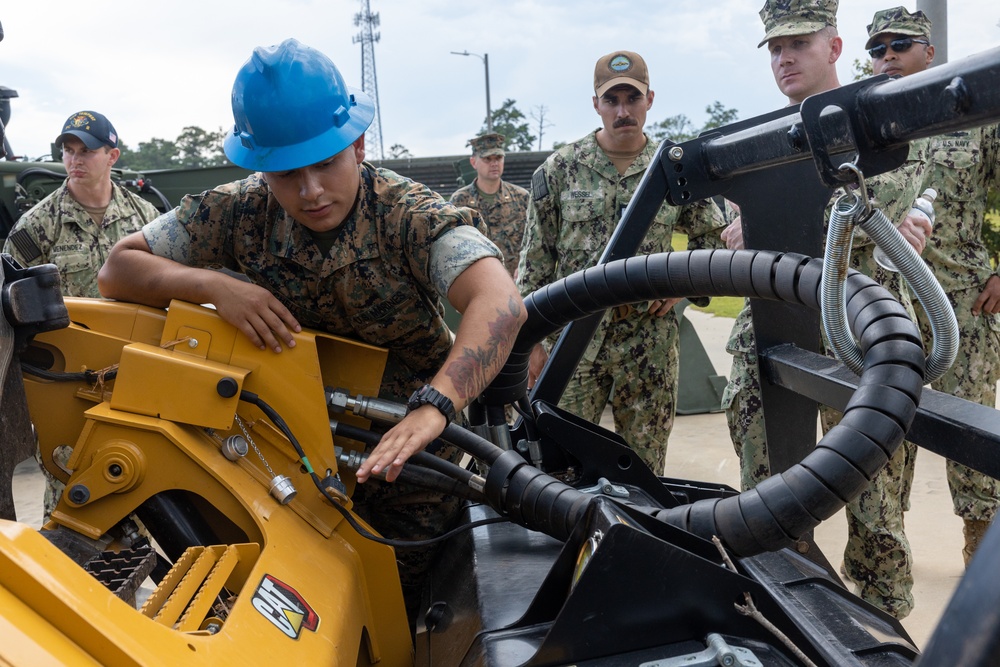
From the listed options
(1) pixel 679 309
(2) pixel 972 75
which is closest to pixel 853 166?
(2) pixel 972 75

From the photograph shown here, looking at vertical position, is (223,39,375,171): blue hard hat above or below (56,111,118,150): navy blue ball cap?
below

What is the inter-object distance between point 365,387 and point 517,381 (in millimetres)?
397

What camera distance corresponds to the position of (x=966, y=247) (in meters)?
3.87

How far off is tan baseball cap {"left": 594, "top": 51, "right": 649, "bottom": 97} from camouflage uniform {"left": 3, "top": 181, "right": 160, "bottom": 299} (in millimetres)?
2946

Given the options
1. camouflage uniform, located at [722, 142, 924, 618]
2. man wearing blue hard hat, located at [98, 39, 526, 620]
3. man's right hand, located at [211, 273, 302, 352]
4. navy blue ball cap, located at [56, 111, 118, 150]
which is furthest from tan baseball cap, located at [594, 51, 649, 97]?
navy blue ball cap, located at [56, 111, 118, 150]

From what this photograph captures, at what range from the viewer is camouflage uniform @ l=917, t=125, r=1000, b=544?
147 inches

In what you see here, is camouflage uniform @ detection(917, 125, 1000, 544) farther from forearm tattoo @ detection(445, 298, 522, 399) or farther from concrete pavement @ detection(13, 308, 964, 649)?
forearm tattoo @ detection(445, 298, 522, 399)

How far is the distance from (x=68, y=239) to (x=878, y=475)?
4.42m

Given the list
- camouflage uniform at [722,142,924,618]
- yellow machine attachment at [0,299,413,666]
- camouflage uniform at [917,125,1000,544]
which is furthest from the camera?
camouflage uniform at [917,125,1000,544]

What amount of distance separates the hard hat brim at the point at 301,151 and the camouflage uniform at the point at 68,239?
3.34m

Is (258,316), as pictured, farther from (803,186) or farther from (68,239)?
(68,239)

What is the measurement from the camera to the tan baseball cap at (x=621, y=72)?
3934 millimetres

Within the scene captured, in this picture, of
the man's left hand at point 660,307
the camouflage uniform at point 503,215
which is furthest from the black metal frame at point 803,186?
the camouflage uniform at point 503,215

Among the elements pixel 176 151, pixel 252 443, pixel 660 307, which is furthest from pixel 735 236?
pixel 176 151
